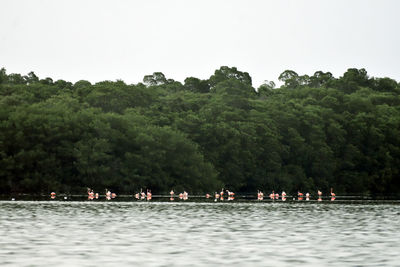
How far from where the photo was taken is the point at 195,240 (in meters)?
42.1

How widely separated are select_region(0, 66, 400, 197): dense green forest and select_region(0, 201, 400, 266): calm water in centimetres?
5682

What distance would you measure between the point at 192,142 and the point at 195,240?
319 feet

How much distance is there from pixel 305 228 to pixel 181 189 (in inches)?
3110

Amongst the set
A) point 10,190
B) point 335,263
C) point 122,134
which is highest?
point 122,134

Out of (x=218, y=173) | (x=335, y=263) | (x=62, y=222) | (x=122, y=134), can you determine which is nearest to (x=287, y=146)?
(x=218, y=173)

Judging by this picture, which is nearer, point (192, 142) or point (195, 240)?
point (195, 240)

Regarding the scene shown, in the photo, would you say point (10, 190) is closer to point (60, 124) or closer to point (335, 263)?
point (60, 124)

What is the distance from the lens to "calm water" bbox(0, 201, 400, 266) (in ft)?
109

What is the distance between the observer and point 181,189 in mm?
129875

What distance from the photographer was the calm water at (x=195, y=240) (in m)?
33.2

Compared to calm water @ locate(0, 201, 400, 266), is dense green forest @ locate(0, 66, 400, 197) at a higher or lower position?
higher

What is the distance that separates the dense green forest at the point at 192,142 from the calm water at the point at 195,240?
5682 cm

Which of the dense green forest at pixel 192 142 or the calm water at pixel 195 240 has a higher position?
the dense green forest at pixel 192 142

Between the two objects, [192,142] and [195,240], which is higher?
[192,142]
